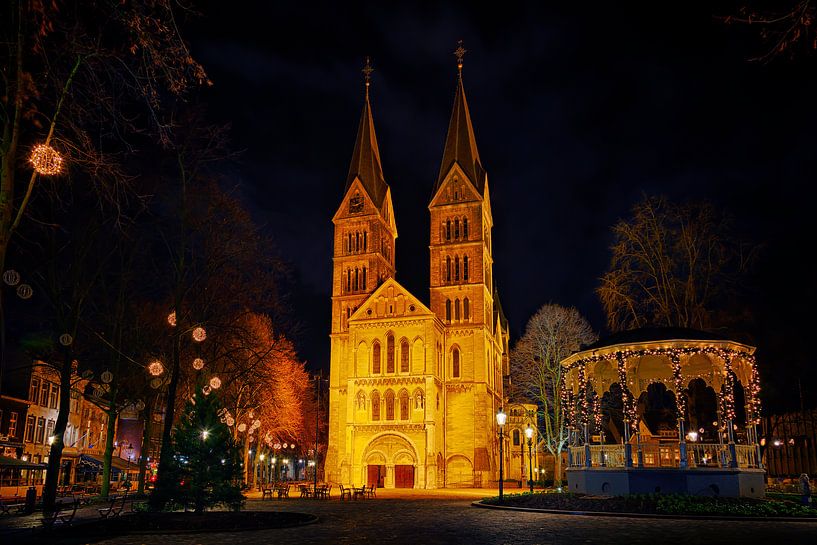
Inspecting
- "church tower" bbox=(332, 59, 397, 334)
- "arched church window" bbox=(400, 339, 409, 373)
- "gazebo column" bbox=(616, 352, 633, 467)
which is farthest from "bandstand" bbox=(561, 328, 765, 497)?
"church tower" bbox=(332, 59, 397, 334)

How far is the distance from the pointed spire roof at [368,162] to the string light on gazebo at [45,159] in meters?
61.8

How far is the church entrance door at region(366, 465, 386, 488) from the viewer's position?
57938 millimetres

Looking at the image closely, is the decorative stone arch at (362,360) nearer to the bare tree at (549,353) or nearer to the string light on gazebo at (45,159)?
the bare tree at (549,353)

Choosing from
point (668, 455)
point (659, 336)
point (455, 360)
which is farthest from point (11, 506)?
point (455, 360)

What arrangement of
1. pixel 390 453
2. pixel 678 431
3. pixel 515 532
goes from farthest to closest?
1. pixel 390 453
2. pixel 678 431
3. pixel 515 532

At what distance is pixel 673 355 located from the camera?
27.7 m

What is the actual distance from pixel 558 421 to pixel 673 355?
89.4ft

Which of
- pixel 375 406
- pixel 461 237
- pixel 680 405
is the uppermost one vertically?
pixel 461 237

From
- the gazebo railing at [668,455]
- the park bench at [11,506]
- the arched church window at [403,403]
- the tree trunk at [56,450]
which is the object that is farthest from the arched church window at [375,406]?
the tree trunk at [56,450]

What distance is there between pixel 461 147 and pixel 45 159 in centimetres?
6327

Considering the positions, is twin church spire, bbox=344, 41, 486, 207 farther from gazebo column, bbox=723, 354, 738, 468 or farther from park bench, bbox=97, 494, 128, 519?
park bench, bbox=97, 494, 128, 519

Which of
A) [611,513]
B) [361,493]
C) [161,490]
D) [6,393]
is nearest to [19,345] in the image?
[6,393]

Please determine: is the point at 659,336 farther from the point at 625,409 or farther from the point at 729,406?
the point at 729,406

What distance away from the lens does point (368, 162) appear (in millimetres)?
74750
